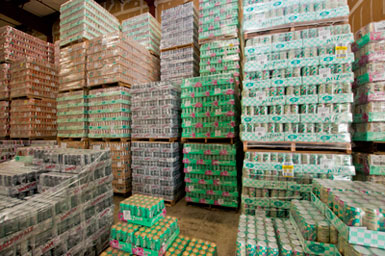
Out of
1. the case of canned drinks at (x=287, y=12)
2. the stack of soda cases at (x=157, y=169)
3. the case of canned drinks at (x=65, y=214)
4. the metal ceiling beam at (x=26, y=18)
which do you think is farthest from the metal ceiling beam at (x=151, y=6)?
the case of canned drinks at (x=65, y=214)

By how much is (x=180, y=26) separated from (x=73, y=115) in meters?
4.77

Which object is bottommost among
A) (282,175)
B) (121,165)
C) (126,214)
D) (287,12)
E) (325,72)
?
(126,214)

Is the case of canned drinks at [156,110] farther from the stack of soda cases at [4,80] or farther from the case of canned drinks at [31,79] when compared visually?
the stack of soda cases at [4,80]

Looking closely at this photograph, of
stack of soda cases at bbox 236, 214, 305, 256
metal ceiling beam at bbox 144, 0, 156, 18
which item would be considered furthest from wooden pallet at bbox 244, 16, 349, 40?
metal ceiling beam at bbox 144, 0, 156, 18

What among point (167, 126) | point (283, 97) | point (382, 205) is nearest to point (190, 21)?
point (167, 126)

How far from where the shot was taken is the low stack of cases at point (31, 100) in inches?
271

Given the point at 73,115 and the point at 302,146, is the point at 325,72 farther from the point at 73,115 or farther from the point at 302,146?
the point at 73,115

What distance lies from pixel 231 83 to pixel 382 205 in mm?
3410

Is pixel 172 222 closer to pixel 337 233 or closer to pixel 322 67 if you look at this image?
pixel 337 233

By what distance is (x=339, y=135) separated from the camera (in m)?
3.12

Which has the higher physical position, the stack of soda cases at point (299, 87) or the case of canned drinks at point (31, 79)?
the case of canned drinks at point (31, 79)

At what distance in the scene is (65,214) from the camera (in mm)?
2506

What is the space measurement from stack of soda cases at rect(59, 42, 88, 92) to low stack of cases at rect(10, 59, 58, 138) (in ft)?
5.15

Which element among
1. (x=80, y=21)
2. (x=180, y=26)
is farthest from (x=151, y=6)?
(x=80, y=21)
